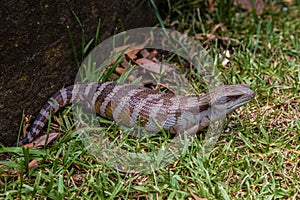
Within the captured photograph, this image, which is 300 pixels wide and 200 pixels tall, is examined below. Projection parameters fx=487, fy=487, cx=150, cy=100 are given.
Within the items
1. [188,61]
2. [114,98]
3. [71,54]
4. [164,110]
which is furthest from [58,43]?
[188,61]

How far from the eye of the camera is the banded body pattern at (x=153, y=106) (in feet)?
16.1

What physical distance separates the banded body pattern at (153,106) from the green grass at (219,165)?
17 cm

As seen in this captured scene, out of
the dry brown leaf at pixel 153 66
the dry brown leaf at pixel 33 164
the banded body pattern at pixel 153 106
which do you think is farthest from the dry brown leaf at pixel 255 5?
the dry brown leaf at pixel 33 164

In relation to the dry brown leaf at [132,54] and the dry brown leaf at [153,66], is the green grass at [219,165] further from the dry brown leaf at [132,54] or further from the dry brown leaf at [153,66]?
the dry brown leaf at [132,54]

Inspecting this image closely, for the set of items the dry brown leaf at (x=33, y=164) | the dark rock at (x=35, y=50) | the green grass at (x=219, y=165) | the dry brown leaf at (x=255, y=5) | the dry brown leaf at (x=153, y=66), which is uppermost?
the dark rock at (x=35, y=50)

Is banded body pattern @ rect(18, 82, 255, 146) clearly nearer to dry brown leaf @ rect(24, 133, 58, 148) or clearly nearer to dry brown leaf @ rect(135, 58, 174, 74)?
dry brown leaf @ rect(24, 133, 58, 148)

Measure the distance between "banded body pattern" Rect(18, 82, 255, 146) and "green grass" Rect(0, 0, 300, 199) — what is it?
0.17 meters

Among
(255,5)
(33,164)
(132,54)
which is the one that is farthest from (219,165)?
(255,5)

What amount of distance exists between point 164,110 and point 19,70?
147 centimetres

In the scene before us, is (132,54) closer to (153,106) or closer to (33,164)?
(153,106)

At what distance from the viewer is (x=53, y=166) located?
440 cm

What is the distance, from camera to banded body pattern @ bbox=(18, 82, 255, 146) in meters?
4.91

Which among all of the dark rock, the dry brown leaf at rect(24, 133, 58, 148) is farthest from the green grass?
the dark rock

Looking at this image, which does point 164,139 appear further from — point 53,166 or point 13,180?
point 13,180
